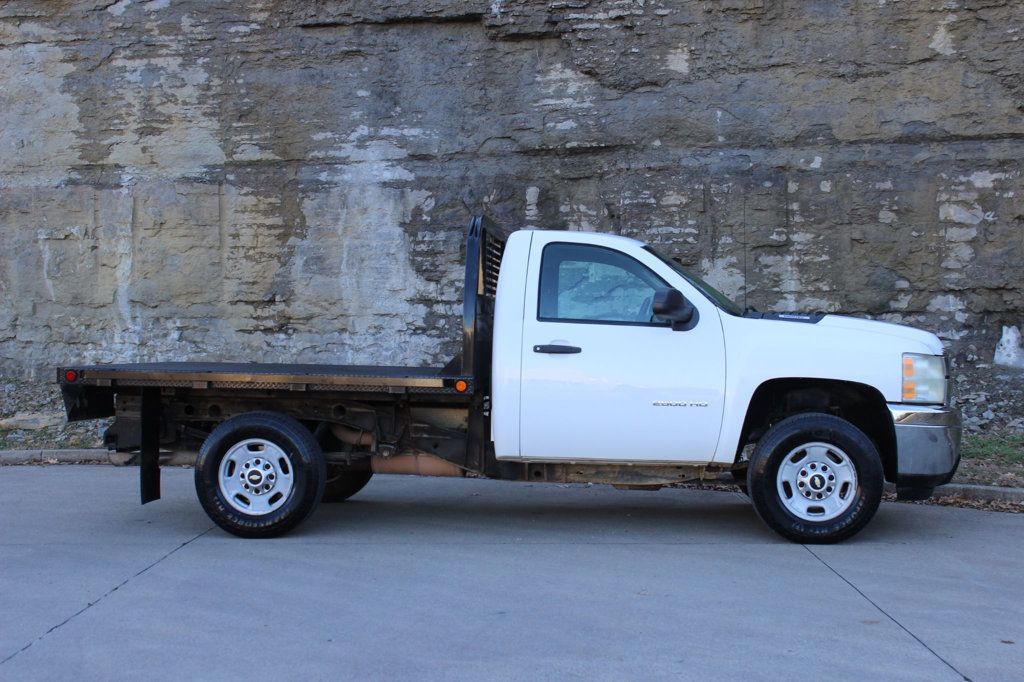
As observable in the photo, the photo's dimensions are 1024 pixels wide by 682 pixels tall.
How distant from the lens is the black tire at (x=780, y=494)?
6516 mm

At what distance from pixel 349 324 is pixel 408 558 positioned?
6927mm

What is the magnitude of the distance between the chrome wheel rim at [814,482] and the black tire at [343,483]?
132 inches

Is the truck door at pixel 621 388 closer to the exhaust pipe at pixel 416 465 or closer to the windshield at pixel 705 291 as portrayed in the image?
the windshield at pixel 705 291

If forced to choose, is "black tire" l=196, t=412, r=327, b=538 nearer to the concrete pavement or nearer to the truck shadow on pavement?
the concrete pavement

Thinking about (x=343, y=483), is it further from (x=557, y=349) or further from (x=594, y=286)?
(x=594, y=286)

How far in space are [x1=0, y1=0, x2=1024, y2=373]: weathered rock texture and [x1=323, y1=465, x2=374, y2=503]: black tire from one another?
14.9 ft

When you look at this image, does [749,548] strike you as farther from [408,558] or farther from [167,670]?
[167,670]

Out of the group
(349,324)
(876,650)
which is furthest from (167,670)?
(349,324)

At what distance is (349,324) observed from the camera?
42.2 ft

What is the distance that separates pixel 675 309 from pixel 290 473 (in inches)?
115

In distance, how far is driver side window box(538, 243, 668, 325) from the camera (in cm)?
675

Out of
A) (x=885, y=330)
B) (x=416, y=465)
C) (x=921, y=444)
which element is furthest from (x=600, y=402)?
(x=921, y=444)

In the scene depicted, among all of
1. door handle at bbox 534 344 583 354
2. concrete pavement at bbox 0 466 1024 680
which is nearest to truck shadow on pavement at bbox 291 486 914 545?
concrete pavement at bbox 0 466 1024 680

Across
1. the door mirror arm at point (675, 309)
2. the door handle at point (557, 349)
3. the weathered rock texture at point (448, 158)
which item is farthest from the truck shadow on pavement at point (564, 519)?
the weathered rock texture at point (448, 158)
